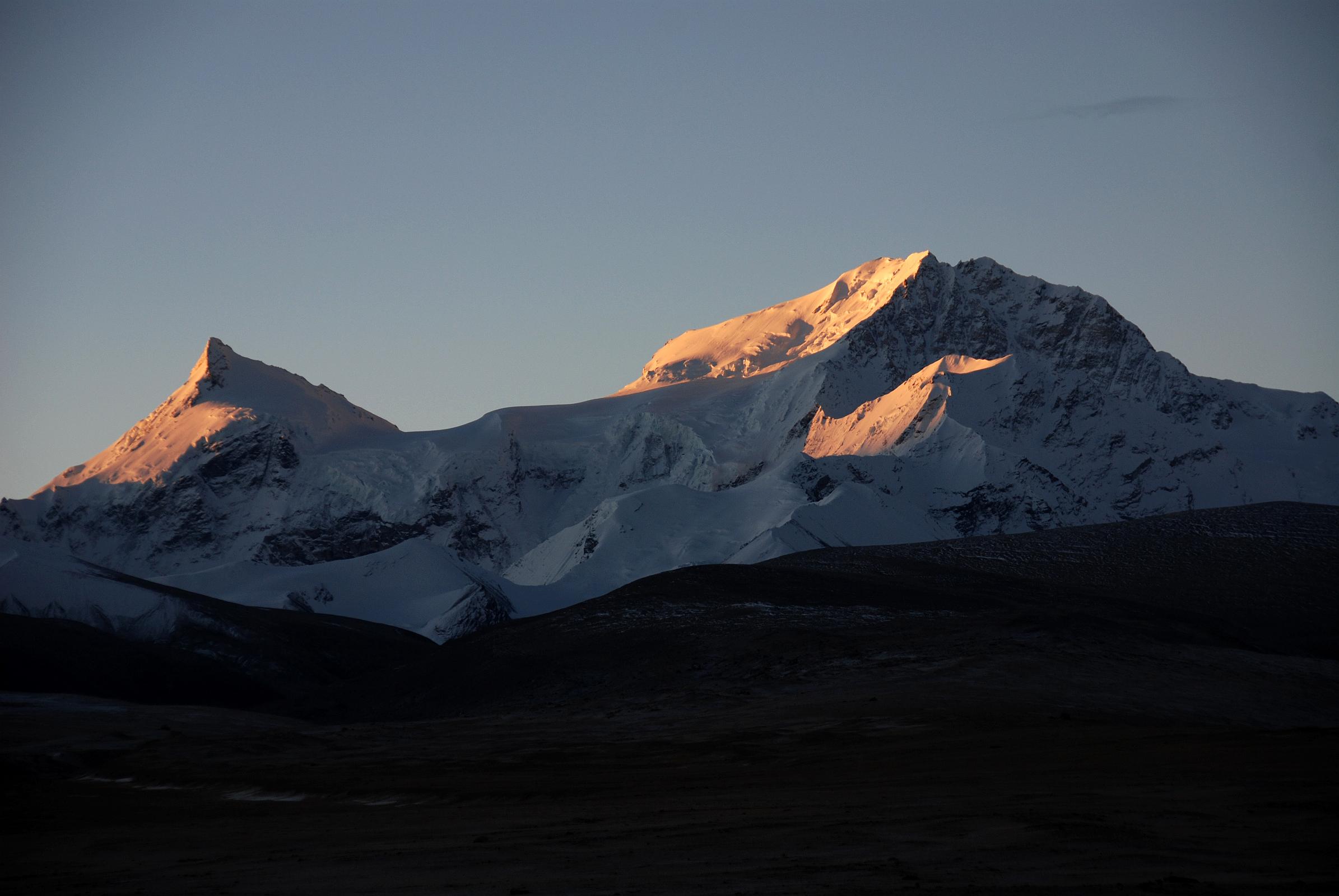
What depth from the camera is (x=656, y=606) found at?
109 metres

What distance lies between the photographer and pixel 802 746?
183ft

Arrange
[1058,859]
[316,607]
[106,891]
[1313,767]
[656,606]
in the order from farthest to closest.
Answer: [316,607] → [656,606] → [1313,767] → [106,891] → [1058,859]

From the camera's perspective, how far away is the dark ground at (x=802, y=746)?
2980 centimetres

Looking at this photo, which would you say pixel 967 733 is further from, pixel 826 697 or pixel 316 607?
pixel 316 607

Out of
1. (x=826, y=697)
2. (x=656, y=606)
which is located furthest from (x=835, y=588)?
(x=826, y=697)

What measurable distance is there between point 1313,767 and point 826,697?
39.3 meters

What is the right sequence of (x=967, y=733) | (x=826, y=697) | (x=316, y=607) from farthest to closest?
(x=316, y=607), (x=826, y=697), (x=967, y=733)

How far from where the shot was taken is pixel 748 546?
179 m

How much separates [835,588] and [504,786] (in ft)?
217

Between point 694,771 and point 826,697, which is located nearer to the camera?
point 694,771

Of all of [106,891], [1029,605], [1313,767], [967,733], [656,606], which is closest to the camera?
[106,891]

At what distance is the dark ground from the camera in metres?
29.8

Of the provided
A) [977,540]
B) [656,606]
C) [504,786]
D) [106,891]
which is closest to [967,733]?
[504,786]

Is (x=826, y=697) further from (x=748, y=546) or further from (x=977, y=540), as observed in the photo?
(x=748, y=546)
